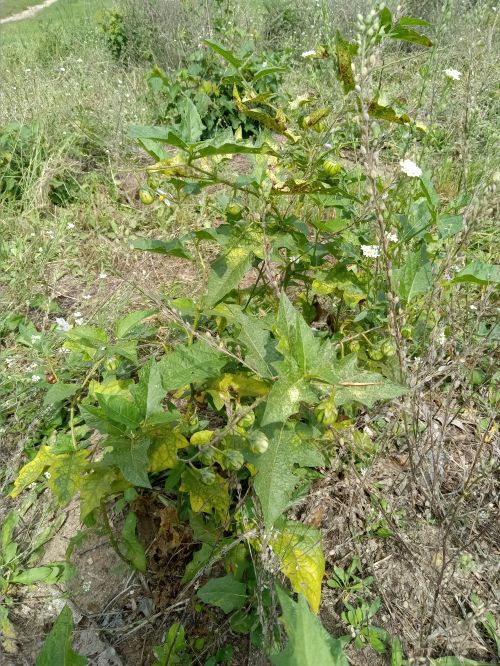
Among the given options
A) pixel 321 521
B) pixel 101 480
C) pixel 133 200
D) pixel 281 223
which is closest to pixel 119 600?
pixel 101 480

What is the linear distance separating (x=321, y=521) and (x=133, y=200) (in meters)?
2.92

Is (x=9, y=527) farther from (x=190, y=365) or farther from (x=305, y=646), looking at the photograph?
(x=305, y=646)

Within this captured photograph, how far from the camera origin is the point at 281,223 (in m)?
1.48

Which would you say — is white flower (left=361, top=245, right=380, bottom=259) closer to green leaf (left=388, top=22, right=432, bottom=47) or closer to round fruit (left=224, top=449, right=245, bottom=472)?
green leaf (left=388, top=22, right=432, bottom=47)

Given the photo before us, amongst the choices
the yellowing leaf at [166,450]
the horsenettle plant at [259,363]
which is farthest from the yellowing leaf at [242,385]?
the yellowing leaf at [166,450]

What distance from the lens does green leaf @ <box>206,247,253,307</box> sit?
137cm

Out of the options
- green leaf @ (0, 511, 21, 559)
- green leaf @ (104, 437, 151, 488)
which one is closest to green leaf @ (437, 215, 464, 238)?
green leaf @ (104, 437, 151, 488)

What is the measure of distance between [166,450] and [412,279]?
2.88ft

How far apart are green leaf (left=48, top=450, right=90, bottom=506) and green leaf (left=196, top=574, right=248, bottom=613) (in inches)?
18.6

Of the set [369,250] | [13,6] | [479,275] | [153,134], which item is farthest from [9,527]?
[13,6]

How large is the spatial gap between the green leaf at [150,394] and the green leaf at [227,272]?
0.28m

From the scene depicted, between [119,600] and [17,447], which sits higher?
[17,447]

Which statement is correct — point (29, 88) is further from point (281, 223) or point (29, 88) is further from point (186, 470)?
point (186, 470)

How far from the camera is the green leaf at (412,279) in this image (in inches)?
54.7
